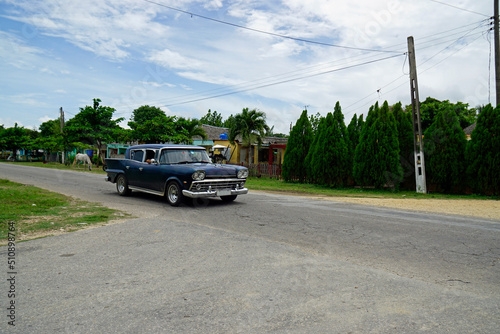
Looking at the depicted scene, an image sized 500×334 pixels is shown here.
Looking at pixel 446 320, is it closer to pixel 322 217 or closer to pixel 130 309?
pixel 130 309

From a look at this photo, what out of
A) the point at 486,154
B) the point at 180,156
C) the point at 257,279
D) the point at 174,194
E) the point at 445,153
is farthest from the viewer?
the point at 445,153

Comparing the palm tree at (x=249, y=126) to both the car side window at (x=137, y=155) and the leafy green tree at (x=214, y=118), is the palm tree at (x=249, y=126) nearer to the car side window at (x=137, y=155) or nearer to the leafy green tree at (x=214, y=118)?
the car side window at (x=137, y=155)

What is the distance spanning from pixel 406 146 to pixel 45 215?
16.4 meters

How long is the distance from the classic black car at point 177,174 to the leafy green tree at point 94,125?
28.2 m

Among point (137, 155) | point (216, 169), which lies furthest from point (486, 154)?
point (137, 155)

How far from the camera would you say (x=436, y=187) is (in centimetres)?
1739

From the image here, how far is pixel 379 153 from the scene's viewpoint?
17781mm

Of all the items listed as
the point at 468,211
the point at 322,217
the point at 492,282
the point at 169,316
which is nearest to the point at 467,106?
the point at 468,211

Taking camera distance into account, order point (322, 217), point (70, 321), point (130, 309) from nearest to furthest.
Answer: point (70, 321), point (130, 309), point (322, 217)

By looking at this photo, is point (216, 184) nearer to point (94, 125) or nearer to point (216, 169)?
point (216, 169)

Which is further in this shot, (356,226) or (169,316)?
(356,226)

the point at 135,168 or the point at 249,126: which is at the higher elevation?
the point at 249,126

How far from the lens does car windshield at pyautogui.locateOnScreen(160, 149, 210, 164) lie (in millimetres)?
11062

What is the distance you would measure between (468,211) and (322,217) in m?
5.03
